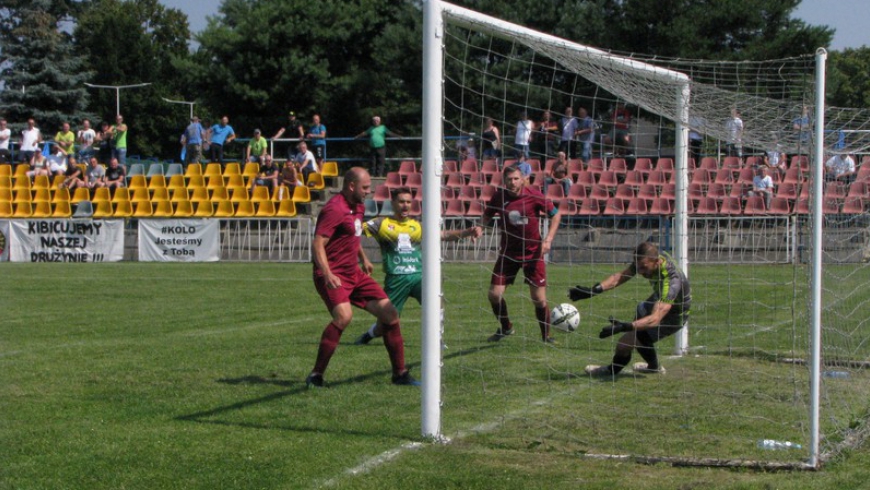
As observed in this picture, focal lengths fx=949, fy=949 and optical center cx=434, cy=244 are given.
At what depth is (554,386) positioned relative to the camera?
27.0 feet

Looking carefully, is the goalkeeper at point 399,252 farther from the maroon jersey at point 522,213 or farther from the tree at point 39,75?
the tree at point 39,75

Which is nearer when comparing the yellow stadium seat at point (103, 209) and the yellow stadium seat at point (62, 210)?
the yellow stadium seat at point (103, 209)

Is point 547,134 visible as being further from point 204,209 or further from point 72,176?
point 72,176

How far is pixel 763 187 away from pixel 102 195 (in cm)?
2023

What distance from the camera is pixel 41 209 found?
30031mm

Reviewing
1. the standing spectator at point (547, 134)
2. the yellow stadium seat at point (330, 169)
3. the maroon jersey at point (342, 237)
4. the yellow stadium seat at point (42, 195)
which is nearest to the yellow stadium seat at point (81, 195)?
the yellow stadium seat at point (42, 195)

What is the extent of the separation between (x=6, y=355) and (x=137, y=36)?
200 feet

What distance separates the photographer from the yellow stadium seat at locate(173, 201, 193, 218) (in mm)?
29000

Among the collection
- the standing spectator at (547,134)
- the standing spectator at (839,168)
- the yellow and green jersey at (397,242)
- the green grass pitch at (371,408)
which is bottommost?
the green grass pitch at (371,408)

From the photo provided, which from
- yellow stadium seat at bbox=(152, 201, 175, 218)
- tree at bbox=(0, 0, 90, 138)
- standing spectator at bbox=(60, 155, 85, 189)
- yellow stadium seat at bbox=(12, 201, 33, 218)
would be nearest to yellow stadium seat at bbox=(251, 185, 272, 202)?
yellow stadium seat at bbox=(152, 201, 175, 218)

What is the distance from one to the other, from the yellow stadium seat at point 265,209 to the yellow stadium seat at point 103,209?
502cm

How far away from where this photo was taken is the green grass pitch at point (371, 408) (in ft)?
18.4

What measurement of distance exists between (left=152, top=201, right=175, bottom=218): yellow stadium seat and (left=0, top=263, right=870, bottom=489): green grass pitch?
1617 centimetres

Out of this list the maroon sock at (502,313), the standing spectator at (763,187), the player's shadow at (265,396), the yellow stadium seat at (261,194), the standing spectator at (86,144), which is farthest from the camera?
the standing spectator at (86,144)
